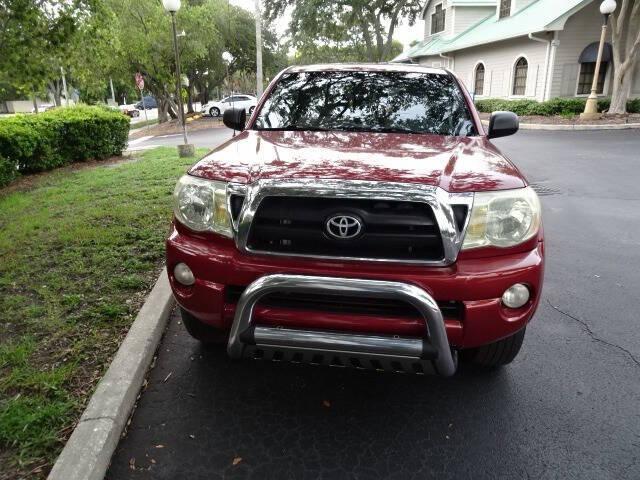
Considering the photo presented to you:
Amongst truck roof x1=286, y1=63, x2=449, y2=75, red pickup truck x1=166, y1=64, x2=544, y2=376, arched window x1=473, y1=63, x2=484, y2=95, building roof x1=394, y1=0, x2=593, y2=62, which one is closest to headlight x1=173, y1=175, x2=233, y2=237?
red pickup truck x1=166, y1=64, x2=544, y2=376

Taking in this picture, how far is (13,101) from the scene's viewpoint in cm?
6388

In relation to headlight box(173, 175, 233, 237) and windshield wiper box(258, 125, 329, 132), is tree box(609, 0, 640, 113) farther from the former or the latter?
headlight box(173, 175, 233, 237)

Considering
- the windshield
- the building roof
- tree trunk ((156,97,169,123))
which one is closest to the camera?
the windshield

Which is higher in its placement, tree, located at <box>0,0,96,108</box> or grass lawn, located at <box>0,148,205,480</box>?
tree, located at <box>0,0,96,108</box>

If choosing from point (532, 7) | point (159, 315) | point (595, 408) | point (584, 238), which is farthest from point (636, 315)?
point (532, 7)

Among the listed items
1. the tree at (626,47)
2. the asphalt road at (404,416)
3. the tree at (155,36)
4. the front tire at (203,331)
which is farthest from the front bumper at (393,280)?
the tree at (155,36)

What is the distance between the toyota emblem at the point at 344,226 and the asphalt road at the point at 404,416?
0.99 metres

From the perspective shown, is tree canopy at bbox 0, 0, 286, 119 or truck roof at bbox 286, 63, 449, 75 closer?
truck roof at bbox 286, 63, 449, 75

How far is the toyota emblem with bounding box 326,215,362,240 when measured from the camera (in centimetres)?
219

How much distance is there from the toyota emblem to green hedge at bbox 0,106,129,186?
7.98 metres

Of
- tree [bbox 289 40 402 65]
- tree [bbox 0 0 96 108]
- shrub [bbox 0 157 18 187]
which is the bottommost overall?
shrub [bbox 0 157 18 187]

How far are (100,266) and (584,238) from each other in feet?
16.3

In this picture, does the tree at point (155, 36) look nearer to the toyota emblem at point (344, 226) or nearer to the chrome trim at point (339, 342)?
the toyota emblem at point (344, 226)

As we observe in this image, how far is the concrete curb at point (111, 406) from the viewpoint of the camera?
2062 mm
